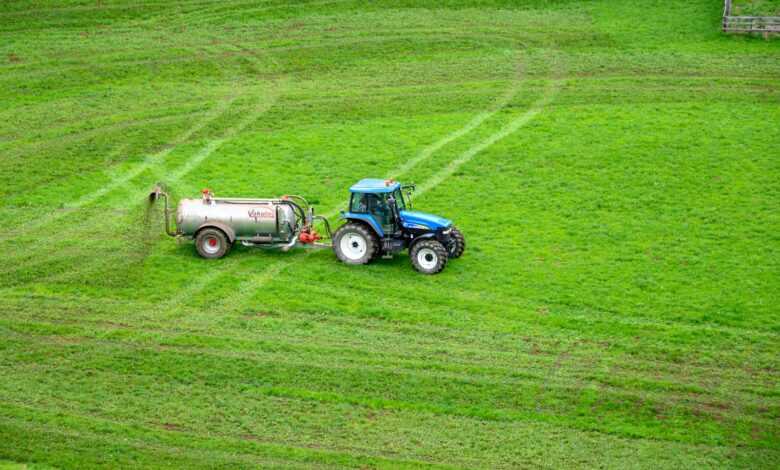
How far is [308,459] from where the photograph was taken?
84.4ft

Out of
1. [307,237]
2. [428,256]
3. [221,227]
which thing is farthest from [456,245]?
[221,227]

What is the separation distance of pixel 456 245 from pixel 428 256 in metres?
1.34

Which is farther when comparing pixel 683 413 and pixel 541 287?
pixel 541 287

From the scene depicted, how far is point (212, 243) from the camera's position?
3616 cm

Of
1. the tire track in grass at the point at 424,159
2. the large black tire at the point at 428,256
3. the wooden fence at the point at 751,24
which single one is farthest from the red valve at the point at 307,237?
the wooden fence at the point at 751,24

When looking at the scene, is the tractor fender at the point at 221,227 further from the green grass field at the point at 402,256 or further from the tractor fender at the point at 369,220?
the tractor fender at the point at 369,220

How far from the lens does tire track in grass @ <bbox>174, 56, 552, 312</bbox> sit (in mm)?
33781

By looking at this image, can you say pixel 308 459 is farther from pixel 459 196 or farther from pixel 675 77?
pixel 675 77

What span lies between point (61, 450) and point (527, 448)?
420 inches

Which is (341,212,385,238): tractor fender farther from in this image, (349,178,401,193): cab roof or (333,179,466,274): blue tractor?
(349,178,401,193): cab roof

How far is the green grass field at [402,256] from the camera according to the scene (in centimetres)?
2723

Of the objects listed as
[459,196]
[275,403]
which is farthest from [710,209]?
[275,403]

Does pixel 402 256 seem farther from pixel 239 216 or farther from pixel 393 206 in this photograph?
pixel 239 216

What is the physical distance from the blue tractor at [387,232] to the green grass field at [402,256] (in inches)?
25.2
